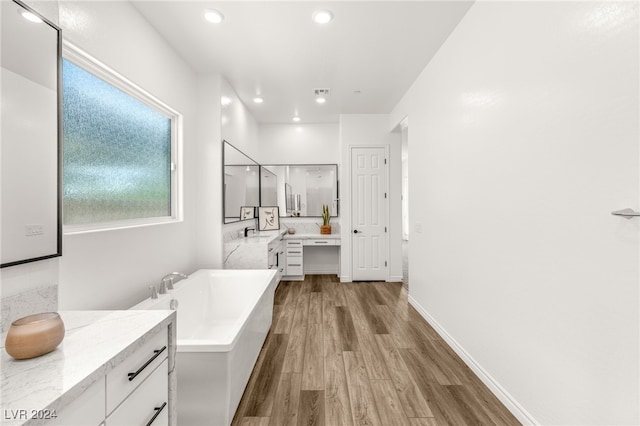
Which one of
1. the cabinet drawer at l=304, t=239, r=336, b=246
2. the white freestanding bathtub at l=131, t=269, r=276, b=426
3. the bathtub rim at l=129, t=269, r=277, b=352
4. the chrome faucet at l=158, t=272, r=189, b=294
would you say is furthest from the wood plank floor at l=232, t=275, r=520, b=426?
the cabinet drawer at l=304, t=239, r=336, b=246

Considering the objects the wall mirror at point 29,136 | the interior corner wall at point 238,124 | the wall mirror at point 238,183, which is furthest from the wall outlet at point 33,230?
the interior corner wall at point 238,124

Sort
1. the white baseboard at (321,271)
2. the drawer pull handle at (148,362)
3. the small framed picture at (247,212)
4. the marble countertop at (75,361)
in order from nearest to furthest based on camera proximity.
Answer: the marble countertop at (75,361), the drawer pull handle at (148,362), the small framed picture at (247,212), the white baseboard at (321,271)

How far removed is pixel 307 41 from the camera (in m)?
2.52

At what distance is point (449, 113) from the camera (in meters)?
2.50

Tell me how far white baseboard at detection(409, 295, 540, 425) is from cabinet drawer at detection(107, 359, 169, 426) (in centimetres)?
187

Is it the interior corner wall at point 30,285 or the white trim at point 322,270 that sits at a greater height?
the interior corner wall at point 30,285

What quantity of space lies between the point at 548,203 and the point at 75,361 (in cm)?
205

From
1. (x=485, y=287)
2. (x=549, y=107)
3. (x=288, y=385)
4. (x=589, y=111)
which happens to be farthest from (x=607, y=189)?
(x=288, y=385)

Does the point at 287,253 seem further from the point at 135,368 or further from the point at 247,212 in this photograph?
the point at 135,368

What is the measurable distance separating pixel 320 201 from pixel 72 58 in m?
3.90

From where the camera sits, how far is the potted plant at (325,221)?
16.4ft

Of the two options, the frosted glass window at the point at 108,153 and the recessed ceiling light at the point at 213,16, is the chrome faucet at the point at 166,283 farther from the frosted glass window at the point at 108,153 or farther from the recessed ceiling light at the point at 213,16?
the recessed ceiling light at the point at 213,16

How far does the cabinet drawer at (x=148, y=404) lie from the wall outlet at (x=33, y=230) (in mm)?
781

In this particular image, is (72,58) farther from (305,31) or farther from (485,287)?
(485,287)
